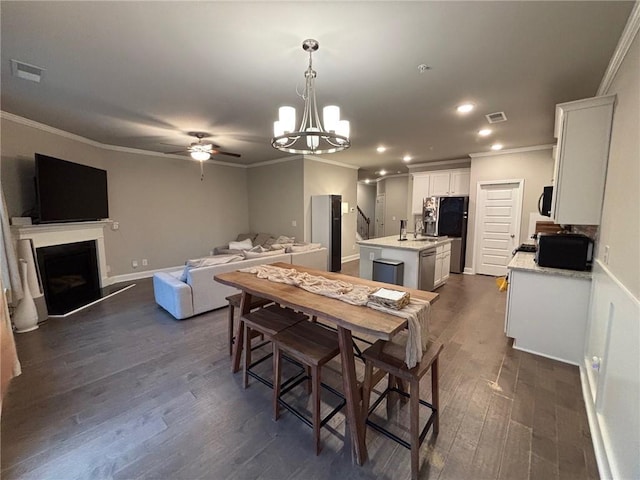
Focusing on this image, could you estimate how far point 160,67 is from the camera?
2295mm

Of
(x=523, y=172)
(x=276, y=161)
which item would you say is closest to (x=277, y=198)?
(x=276, y=161)

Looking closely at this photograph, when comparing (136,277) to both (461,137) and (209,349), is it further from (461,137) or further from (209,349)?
(461,137)

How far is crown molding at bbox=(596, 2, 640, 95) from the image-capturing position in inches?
64.4

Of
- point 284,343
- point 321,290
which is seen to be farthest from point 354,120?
point 284,343

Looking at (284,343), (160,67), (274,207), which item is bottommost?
(284,343)

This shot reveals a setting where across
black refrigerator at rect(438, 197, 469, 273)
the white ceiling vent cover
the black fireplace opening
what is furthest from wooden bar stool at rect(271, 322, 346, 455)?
black refrigerator at rect(438, 197, 469, 273)

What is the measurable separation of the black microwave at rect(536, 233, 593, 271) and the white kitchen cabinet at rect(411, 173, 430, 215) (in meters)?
4.21

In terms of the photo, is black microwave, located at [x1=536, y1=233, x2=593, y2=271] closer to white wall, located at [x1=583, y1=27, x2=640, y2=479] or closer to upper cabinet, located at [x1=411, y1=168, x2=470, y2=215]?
white wall, located at [x1=583, y1=27, x2=640, y2=479]

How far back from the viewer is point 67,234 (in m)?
4.18

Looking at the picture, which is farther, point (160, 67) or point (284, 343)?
point (160, 67)

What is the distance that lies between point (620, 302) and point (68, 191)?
611 centimetres

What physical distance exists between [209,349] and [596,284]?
3640mm

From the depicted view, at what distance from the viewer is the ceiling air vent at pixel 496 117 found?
3.43m

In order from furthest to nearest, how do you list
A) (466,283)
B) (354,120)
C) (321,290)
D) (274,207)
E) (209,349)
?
(274,207) → (466,283) → (354,120) → (209,349) → (321,290)
